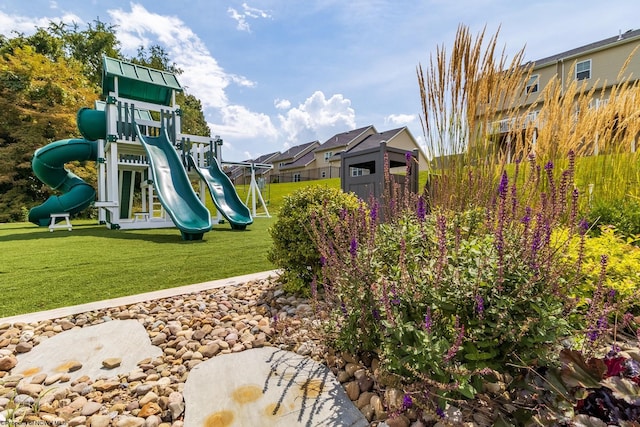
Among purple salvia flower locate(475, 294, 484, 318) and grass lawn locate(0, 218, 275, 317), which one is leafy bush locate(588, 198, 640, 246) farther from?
grass lawn locate(0, 218, 275, 317)

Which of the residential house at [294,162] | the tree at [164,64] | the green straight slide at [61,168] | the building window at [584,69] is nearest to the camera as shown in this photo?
the green straight slide at [61,168]

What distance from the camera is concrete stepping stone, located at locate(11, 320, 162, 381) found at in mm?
1627

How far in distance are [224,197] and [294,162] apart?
22810mm

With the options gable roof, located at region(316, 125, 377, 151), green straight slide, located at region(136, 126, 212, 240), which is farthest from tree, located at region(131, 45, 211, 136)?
green straight slide, located at region(136, 126, 212, 240)

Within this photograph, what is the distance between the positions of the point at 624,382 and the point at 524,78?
8.20 ft

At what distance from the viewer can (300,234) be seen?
99.3 inches

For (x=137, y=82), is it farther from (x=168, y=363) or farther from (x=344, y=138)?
(x=344, y=138)

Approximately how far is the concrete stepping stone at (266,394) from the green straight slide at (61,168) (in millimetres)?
11766

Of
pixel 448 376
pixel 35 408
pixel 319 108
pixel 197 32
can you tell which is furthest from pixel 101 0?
pixel 319 108

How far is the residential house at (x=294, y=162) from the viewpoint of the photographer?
29516 millimetres

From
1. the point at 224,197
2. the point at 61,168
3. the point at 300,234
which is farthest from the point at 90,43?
the point at 300,234

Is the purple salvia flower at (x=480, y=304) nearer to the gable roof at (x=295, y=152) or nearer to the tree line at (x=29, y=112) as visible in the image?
the tree line at (x=29, y=112)

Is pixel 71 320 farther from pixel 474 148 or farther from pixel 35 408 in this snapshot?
pixel 474 148

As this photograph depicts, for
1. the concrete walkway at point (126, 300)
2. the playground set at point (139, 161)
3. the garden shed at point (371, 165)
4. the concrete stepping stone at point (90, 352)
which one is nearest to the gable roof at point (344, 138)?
the playground set at point (139, 161)
